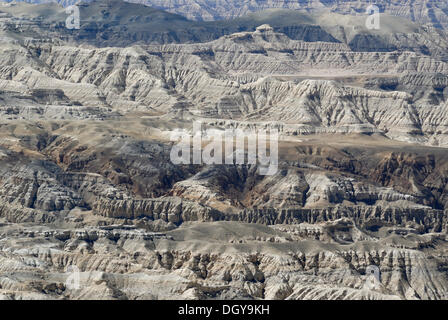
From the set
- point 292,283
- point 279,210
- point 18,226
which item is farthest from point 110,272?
point 279,210

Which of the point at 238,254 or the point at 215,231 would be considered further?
the point at 215,231

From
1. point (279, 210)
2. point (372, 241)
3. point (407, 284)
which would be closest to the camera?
point (407, 284)

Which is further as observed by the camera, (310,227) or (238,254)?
(310,227)

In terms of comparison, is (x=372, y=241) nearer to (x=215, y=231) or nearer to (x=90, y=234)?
(x=215, y=231)

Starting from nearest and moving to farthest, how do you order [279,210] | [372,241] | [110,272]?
[110,272]
[372,241]
[279,210]

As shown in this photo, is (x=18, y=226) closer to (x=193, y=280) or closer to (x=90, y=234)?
(x=90, y=234)

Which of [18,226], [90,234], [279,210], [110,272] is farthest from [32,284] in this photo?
[279,210]
